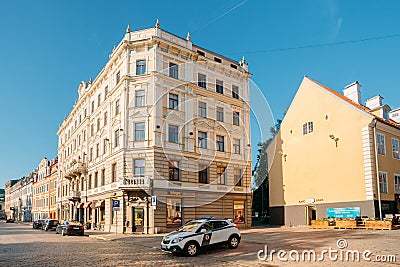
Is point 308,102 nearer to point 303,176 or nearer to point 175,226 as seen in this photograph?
point 303,176

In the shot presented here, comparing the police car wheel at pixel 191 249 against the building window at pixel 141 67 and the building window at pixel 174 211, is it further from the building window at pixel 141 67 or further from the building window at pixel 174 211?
the building window at pixel 141 67

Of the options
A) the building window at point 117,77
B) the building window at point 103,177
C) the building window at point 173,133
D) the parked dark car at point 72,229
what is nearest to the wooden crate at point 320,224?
the building window at point 173,133

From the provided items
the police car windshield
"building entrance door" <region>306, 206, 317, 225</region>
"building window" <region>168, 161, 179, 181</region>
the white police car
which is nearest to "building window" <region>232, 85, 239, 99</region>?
"building window" <region>168, 161, 179, 181</region>

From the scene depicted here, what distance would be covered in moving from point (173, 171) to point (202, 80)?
32.9 ft

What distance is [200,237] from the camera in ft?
55.6

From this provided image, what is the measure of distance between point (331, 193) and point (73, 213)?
35.2 meters

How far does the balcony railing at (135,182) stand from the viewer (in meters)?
31.2

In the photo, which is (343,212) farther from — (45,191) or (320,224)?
(45,191)

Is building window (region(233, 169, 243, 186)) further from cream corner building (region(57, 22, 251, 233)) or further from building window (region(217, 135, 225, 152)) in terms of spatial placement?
building window (region(217, 135, 225, 152))

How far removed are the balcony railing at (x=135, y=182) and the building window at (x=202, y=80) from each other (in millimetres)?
11390

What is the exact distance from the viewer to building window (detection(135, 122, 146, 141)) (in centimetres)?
3315

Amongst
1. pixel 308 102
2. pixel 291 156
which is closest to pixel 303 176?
pixel 291 156

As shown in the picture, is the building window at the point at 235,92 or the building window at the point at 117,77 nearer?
the building window at the point at 117,77

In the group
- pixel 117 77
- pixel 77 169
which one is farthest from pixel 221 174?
pixel 77 169
